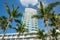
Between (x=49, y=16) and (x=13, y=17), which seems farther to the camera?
(x=13, y=17)

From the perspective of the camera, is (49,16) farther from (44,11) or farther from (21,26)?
(21,26)

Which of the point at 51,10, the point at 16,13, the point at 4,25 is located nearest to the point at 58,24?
the point at 51,10

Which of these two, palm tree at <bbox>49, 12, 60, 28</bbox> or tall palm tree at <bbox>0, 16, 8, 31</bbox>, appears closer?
palm tree at <bbox>49, 12, 60, 28</bbox>

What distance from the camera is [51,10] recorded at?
1366 inches

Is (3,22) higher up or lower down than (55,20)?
higher up

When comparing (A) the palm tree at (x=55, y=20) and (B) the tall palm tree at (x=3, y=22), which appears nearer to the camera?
(A) the palm tree at (x=55, y=20)

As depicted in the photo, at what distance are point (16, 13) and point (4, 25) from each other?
18.0ft

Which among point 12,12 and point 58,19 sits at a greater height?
point 12,12

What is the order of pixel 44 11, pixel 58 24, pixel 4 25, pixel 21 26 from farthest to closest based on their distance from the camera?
pixel 21 26 → pixel 4 25 → pixel 58 24 → pixel 44 11

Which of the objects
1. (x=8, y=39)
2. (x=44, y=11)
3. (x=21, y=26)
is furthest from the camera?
(x=8, y=39)

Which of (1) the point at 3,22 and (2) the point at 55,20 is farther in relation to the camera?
(1) the point at 3,22

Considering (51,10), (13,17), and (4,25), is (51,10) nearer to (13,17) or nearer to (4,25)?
(13,17)

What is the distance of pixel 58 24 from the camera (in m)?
36.8

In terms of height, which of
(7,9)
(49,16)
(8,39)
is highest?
(7,9)
